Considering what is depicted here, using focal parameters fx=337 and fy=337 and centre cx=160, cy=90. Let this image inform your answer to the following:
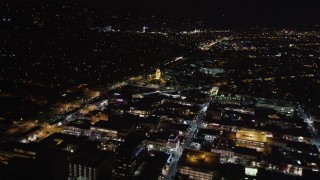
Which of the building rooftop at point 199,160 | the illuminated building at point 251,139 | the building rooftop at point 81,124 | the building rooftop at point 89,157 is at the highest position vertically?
the building rooftop at point 89,157

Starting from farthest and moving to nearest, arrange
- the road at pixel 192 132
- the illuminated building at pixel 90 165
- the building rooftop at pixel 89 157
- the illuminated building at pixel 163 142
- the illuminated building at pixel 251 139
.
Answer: the illuminated building at pixel 251 139, the illuminated building at pixel 163 142, the road at pixel 192 132, the building rooftop at pixel 89 157, the illuminated building at pixel 90 165

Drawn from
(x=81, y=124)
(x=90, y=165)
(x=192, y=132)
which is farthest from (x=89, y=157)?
(x=192, y=132)

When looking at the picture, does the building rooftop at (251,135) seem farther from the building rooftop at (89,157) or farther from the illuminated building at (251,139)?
the building rooftop at (89,157)

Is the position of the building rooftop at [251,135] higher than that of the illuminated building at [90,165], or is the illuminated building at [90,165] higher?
the illuminated building at [90,165]

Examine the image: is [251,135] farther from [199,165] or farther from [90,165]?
[90,165]

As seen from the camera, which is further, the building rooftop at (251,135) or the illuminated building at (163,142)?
the building rooftop at (251,135)

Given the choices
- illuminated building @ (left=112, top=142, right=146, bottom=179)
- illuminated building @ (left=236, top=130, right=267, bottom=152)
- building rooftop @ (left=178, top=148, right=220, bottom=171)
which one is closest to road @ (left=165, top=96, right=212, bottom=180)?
building rooftop @ (left=178, top=148, right=220, bottom=171)

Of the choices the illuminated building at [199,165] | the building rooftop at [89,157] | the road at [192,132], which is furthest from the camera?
the road at [192,132]

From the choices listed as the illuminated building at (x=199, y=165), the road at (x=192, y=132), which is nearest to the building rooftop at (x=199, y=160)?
the illuminated building at (x=199, y=165)

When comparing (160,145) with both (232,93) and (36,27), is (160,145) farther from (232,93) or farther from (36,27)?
(36,27)
